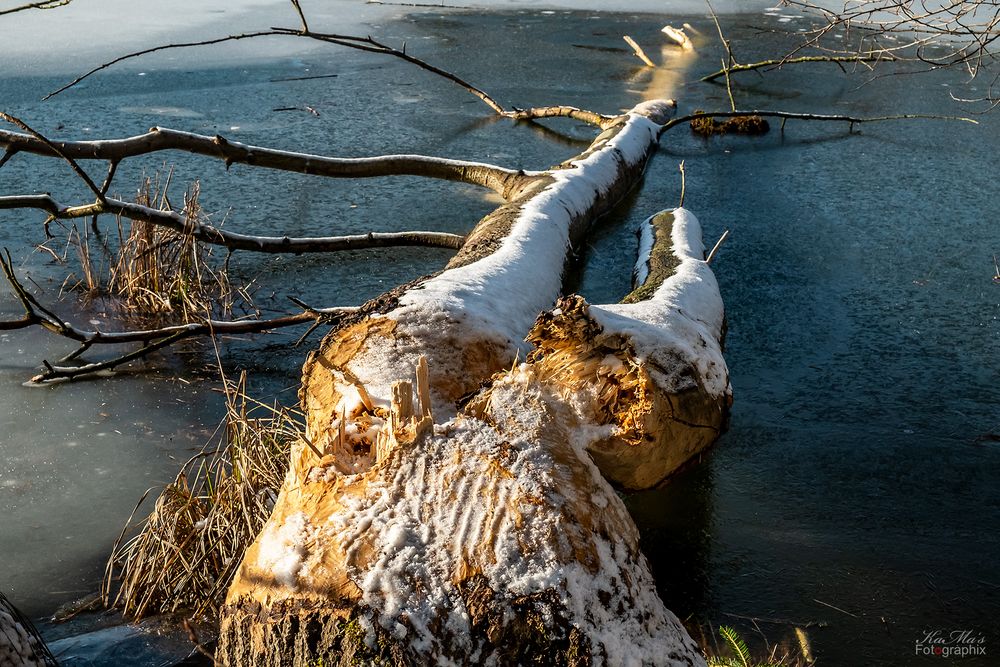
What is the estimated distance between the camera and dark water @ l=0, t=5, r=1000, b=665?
118 inches

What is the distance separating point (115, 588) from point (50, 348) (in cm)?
180

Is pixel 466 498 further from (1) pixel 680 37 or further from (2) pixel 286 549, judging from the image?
(1) pixel 680 37

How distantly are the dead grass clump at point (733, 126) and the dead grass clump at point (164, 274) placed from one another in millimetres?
4902

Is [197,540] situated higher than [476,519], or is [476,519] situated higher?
[476,519]

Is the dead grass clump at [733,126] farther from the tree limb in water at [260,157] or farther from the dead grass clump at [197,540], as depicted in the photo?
the dead grass clump at [197,540]

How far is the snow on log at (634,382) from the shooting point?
8.49 ft

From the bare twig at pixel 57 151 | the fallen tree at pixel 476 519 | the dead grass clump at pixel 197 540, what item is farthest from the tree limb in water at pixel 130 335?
the fallen tree at pixel 476 519

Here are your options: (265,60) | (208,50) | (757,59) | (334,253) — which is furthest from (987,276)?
(208,50)

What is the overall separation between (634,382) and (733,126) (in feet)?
20.1

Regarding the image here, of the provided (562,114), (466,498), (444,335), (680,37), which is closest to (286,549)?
(466,498)

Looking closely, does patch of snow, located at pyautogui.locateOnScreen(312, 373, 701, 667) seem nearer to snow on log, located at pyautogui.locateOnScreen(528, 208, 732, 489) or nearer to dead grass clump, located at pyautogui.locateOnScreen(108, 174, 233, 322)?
snow on log, located at pyautogui.locateOnScreen(528, 208, 732, 489)

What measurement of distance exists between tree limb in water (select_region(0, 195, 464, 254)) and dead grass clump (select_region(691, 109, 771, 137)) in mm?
3803

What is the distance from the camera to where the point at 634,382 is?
265 centimetres

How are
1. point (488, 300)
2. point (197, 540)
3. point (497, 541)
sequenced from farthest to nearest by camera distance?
point (488, 300)
point (197, 540)
point (497, 541)
